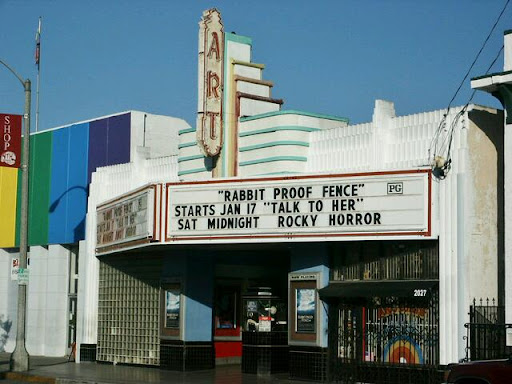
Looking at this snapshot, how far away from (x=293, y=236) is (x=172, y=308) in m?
6.62

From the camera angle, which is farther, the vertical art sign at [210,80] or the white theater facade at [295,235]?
the vertical art sign at [210,80]

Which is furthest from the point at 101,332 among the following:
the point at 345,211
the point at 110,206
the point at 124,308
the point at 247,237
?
the point at 345,211

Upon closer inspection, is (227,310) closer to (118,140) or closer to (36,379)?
(36,379)

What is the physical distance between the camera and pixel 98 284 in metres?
33.0

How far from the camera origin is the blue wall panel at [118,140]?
34.0m

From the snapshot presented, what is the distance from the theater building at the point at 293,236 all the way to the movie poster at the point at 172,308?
0.06m

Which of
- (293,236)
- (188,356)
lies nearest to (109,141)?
(188,356)

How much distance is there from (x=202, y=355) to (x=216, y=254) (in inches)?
118

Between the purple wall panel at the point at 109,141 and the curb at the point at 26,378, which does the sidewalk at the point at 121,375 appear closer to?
the curb at the point at 26,378

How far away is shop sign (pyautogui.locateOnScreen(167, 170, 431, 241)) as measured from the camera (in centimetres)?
2228

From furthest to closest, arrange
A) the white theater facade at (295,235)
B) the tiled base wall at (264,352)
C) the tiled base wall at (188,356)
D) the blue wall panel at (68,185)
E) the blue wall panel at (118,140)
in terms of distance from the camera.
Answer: the blue wall panel at (68,185), the blue wall panel at (118,140), the tiled base wall at (188,356), the tiled base wall at (264,352), the white theater facade at (295,235)

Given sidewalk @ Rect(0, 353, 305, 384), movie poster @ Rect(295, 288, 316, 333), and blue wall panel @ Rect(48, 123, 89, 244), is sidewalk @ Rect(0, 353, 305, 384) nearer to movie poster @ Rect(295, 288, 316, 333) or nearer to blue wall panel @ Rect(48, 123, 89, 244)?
movie poster @ Rect(295, 288, 316, 333)

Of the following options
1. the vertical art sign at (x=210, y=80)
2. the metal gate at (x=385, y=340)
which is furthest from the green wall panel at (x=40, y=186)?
the metal gate at (x=385, y=340)

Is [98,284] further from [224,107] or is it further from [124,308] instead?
[224,107]
